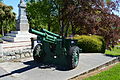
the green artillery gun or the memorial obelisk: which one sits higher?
the memorial obelisk

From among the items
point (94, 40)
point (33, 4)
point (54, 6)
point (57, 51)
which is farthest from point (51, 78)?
point (33, 4)

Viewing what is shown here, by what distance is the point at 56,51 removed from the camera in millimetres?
7137

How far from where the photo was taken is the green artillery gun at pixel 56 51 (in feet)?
21.7

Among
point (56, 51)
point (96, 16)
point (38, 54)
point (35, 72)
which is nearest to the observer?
point (35, 72)

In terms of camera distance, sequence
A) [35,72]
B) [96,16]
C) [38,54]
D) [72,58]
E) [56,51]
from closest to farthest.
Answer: [35,72] < [72,58] < [56,51] < [38,54] < [96,16]

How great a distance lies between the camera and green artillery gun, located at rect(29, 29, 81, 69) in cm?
661

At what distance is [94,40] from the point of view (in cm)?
1226

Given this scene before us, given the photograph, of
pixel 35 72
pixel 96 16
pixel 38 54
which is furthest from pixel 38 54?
pixel 96 16

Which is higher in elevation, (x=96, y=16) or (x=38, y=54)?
(x=96, y=16)

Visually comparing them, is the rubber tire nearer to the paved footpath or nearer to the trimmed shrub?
the paved footpath

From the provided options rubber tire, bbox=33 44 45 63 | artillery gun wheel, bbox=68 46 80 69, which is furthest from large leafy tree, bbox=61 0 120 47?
artillery gun wheel, bbox=68 46 80 69

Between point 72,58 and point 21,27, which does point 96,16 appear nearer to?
point 21,27

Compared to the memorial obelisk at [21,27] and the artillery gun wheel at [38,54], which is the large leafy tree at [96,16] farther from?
the artillery gun wheel at [38,54]

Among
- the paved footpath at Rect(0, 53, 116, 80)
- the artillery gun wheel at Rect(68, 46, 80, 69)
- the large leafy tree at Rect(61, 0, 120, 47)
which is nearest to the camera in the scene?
the paved footpath at Rect(0, 53, 116, 80)
